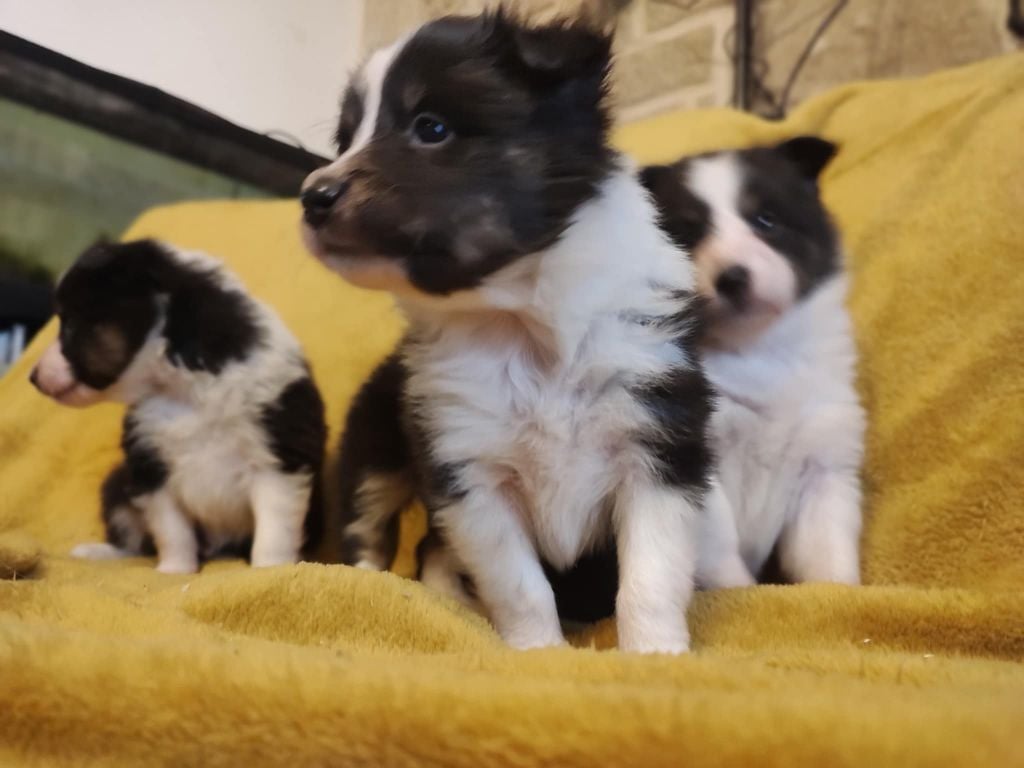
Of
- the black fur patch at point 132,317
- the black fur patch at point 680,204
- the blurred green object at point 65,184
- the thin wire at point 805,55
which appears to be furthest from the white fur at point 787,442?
the blurred green object at point 65,184

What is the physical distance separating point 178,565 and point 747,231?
1500mm

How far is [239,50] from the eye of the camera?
3.96 m

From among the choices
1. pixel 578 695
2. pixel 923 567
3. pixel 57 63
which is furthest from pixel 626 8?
pixel 578 695

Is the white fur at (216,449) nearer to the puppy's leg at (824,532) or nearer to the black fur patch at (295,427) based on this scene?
the black fur patch at (295,427)

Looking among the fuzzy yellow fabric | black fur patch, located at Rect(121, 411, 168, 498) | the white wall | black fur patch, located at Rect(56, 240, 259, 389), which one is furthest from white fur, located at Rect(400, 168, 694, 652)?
the white wall

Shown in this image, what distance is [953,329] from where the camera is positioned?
180 centimetres

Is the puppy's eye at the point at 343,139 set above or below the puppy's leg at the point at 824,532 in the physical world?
above

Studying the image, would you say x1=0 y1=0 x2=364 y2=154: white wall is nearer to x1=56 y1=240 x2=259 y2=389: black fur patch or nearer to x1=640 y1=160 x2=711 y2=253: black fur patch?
x1=56 y1=240 x2=259 y2=389: black fur patch

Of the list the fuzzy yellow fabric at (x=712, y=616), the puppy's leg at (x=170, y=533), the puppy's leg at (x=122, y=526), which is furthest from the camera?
the puppy's leg at (x=122, y=526)

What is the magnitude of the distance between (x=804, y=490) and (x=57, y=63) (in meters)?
2.59

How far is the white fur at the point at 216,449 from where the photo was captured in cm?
216

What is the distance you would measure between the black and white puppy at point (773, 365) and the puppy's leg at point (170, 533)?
1.29 meters

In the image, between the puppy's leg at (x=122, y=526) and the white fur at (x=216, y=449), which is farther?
the puppy's leg at (x=122, y=526)

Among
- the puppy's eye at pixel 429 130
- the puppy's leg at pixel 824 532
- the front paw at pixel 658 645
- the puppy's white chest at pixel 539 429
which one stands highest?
the puppy's eye at pixel 429 130
